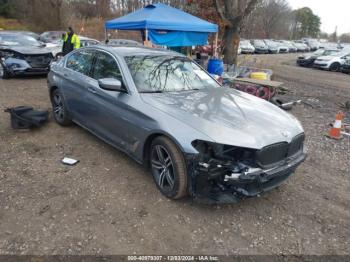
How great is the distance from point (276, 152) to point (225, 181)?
0.65 metres

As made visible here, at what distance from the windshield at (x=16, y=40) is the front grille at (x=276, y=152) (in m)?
10.7

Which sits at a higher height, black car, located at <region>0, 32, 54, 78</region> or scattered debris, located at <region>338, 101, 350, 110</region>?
black car, located at <region>0, 32, 54, 78</region>

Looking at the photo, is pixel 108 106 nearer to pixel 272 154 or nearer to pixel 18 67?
pixel 272 154

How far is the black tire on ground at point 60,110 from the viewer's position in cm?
521

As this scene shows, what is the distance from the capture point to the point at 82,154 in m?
4.46

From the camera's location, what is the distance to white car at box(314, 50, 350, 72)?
19.4 metres

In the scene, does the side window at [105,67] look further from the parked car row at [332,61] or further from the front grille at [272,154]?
the parked car row at [332,61]

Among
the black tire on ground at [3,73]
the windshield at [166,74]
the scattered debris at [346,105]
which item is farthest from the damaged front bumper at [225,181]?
the black tire on ground at [3,73]

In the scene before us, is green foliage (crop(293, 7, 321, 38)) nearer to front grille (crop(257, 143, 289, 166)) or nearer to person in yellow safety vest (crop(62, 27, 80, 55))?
person in yellow safety vest (crop(62, 27, 80, 55))

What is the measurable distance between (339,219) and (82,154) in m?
3.46

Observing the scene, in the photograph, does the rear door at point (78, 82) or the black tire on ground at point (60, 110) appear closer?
the rear door at point (78, 82)

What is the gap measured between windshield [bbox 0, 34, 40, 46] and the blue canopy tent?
11.1 ft

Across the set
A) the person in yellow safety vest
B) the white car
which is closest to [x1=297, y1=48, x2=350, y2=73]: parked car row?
the white car

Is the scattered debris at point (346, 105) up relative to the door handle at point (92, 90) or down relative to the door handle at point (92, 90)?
down
